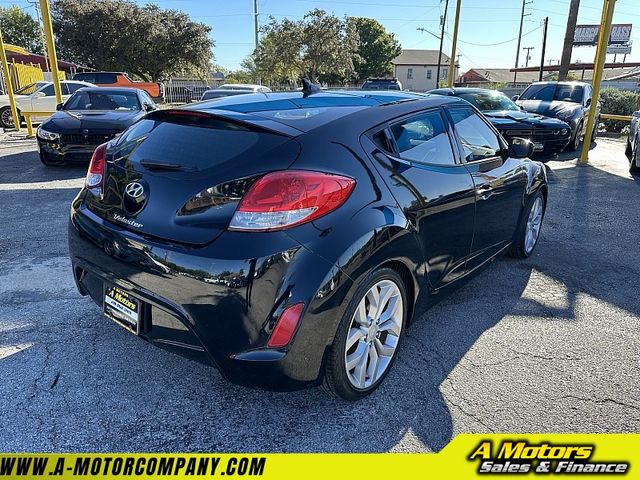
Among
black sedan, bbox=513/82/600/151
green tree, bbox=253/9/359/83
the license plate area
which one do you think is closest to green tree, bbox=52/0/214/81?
green tree, bbox=253/9/359/83

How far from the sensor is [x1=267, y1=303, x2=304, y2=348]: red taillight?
207cm

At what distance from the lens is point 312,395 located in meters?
2.61

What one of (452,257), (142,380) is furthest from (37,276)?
(452,257)

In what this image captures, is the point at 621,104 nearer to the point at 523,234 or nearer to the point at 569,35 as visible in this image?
the point at 569,35

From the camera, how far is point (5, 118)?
50.4 ft

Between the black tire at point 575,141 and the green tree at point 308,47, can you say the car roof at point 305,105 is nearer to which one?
the black tire at point 575,141

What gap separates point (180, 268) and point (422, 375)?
1.54m

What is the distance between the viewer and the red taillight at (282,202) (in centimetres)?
208

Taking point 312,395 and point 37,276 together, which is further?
point 37,276

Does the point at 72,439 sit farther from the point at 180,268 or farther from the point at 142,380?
the point at 180,268

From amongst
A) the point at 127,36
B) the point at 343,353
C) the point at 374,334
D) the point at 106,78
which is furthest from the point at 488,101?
the point at 127,36

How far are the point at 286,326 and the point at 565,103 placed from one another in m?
12.9

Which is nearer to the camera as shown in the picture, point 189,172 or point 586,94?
point 189,172

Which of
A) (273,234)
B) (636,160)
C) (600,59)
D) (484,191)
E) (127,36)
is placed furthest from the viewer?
(127,36)
